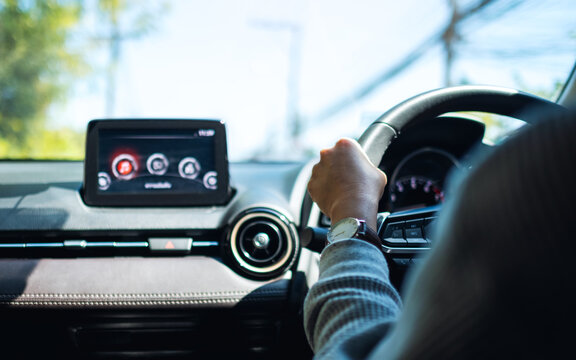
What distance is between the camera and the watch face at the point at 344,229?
1073 millimetres

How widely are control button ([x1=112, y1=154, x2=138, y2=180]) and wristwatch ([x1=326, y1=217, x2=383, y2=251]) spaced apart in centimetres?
131

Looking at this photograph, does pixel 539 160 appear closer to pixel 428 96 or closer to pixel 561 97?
pixel 428 96

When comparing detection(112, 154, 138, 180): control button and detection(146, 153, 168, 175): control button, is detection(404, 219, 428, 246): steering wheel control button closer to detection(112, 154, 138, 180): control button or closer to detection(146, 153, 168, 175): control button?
detection(146, 153, 168, 175): control button

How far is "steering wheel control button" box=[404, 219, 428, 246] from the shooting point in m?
1.60

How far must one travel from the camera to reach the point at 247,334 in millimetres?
2123

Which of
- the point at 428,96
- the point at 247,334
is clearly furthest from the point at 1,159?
the point at 428,96

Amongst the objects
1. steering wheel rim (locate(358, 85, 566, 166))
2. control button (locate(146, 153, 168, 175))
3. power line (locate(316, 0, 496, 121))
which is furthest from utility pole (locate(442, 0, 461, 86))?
control button (locate(146, 153, 168, 175))

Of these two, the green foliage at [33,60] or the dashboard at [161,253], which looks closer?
the dashboard at [161,253]

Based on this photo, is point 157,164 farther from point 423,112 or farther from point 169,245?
point 423,112

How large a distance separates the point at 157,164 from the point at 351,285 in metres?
1.49

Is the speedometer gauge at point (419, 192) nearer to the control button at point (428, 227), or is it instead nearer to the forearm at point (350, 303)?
the control button at point (428, 227)

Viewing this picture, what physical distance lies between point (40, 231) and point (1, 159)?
2.94ft

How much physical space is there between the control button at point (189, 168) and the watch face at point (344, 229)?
1.18m

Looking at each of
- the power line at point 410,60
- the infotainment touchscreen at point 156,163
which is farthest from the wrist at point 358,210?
the power line at point 410,60
